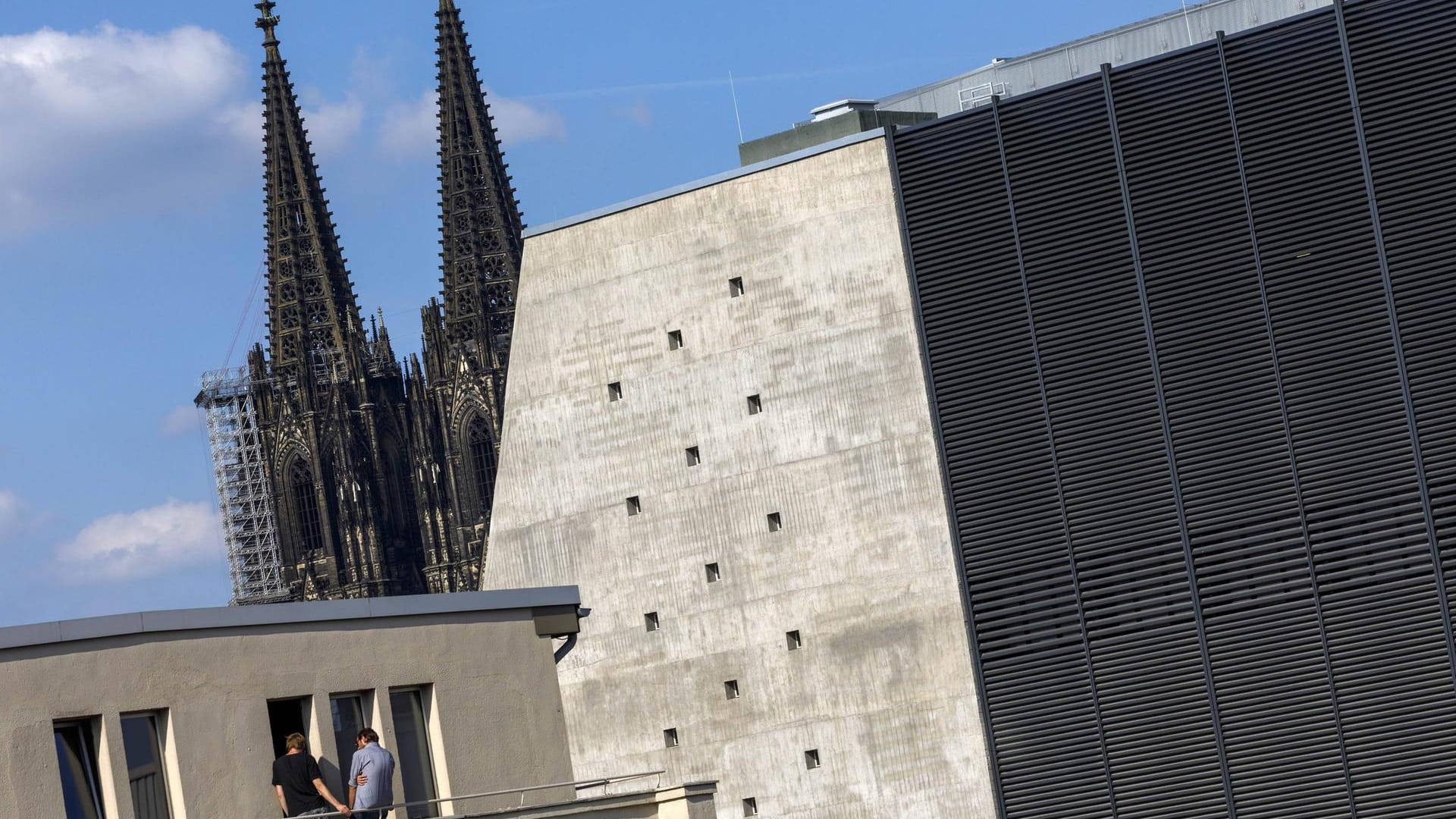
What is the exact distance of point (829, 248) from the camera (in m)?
34.2

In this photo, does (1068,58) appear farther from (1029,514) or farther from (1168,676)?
(1168,676)

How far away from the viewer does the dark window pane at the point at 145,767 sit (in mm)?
18484

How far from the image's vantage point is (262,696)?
19422mm

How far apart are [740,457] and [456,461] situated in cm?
5662

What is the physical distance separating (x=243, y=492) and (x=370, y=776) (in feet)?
276

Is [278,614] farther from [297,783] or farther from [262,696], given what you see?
[297,783]

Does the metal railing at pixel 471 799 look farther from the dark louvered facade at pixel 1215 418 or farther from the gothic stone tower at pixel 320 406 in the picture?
the gothic stone tower at pixel 320 406

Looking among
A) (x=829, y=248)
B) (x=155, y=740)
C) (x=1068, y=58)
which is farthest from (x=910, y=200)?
(x=155, y=740)

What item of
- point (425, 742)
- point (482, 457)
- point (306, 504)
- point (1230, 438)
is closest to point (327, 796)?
point (425, 742)

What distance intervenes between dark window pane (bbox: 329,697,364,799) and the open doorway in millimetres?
272

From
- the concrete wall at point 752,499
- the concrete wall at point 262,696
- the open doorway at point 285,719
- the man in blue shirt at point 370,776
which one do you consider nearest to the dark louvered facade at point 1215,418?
the concrete wall at point 752,499

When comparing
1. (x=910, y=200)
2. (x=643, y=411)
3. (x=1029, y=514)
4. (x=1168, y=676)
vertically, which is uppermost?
(x=910, y=200)

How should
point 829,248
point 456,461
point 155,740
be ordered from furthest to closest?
point 456,461 → point 829,248 → point 155,740

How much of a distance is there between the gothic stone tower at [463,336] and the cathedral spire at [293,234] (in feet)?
19.5
